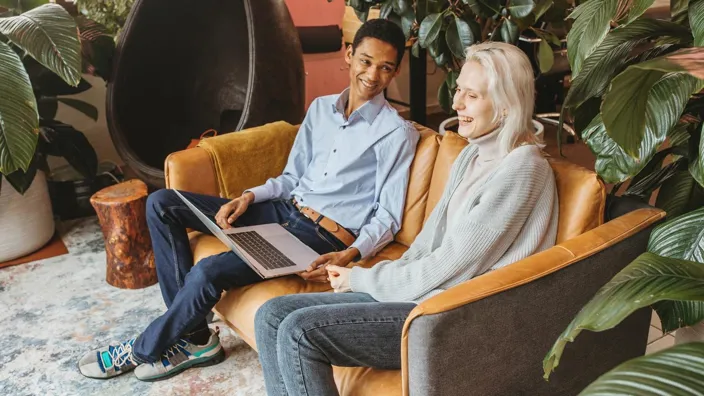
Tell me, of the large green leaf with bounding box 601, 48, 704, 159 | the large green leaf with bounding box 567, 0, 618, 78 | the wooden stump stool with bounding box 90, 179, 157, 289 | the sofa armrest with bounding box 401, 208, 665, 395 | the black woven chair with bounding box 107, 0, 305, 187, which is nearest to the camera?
the large green leaf with bounding box 601, 48, 704, 159

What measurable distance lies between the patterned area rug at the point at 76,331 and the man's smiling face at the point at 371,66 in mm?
926

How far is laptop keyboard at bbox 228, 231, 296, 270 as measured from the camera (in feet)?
6.06

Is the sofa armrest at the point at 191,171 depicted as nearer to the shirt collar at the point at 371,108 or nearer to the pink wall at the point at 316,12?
the shirt collar at the point at 371,108

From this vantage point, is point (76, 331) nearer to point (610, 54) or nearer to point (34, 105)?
point (34, 105)

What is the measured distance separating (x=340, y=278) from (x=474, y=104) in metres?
0.53

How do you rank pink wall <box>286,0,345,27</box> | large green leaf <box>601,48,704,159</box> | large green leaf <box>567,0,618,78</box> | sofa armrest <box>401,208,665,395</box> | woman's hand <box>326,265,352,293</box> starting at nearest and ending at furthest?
large green leaf <box>601,48,704,159</box> < sofa armrest <box>401,208,665,395</box> < large green leaf <box>567,0,618,78</box> < woman's hand <box>326,265,352,293</box> < pink wall <box>286,0,345,27</box>

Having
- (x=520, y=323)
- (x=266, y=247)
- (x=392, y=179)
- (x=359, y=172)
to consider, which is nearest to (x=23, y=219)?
(x=266, y=247)

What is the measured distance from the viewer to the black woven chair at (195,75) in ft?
9.23

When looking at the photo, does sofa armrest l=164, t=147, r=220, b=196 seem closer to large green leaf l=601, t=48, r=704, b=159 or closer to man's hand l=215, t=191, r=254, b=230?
man's hand l=215, t=191, r=254, b=230

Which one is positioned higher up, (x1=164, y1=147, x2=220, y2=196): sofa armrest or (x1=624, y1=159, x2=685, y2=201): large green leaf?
(x1=624, y1=159, x2=685, y2=201): large green leaf

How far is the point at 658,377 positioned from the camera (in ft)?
2.50

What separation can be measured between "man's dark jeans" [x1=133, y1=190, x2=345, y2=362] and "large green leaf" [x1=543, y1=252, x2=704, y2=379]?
3.51 ft

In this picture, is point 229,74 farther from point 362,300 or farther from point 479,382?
point 479,382

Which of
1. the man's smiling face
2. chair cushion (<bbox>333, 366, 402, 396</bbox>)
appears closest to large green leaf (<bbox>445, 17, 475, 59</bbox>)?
the man's smiling face
